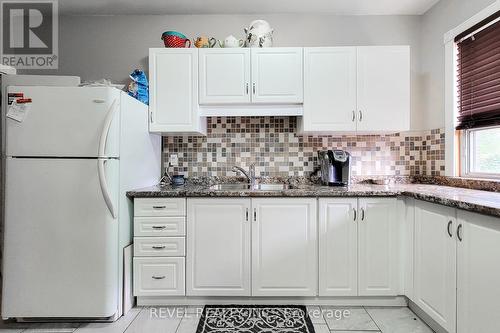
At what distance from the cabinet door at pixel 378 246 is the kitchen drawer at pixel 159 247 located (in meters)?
1.34

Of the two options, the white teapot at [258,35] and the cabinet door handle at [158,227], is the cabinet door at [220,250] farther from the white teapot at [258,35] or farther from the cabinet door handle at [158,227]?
the white teapot at [258,35]

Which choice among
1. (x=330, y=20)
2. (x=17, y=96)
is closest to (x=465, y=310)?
(x=330, y=20)

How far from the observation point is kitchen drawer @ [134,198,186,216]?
2.07 metres

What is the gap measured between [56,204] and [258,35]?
2.01 m

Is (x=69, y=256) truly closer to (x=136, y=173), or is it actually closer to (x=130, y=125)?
(x=136, y=173)

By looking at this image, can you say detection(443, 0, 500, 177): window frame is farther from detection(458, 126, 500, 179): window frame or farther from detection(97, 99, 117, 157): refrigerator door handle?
detection(97, 99, 117, 157): refrigerator door handle

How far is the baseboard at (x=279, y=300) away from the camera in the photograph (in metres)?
2.10

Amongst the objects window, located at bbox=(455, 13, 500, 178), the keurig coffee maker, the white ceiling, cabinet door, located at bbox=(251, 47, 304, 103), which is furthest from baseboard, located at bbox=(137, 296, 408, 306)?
the white ceiling

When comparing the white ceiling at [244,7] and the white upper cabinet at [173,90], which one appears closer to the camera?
the white upper cabinet at [173,90]

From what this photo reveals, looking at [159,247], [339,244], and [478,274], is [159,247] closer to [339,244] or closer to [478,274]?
[339,244]

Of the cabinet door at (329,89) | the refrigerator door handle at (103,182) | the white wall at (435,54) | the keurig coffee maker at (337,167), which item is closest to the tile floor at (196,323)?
the refrigerator door handle at (103,182)

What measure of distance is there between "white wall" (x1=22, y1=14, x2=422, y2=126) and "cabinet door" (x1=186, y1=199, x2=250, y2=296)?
168 centimetres

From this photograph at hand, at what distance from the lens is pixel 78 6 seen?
2576 mm

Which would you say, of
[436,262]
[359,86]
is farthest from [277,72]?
[436,262]
